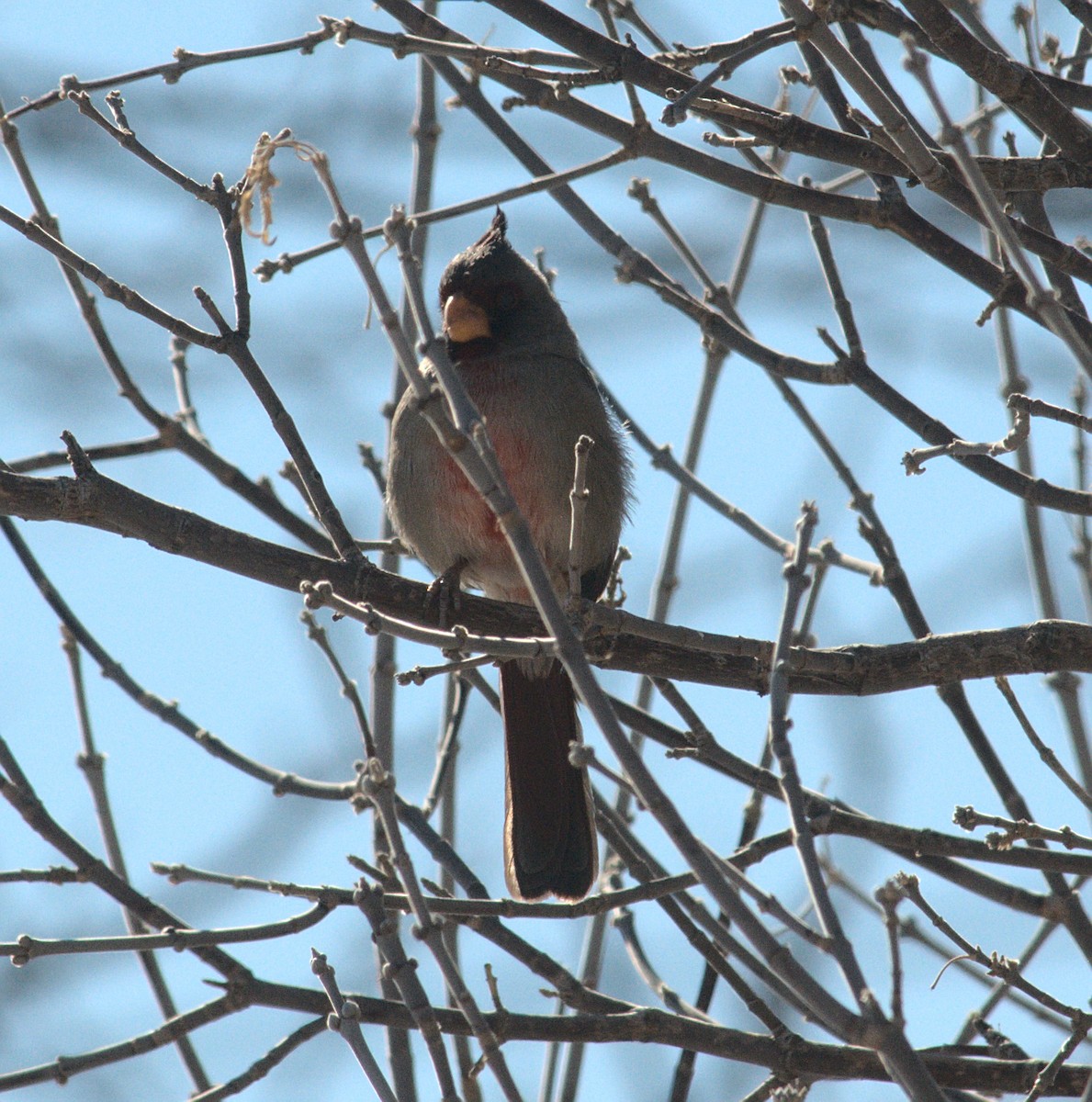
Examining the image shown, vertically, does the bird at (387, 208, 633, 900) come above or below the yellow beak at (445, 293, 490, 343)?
below

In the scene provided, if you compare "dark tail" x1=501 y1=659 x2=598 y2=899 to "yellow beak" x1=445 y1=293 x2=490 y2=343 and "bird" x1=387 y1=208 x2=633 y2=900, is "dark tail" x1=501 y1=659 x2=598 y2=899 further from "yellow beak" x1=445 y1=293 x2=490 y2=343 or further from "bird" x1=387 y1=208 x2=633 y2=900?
"yellow beak" x1=445 y1=293 x2=490 y2=343

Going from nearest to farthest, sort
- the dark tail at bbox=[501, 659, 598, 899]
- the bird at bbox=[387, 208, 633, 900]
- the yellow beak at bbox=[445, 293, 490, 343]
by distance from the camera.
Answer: the dark tail at bbox=[501, 659, 598, 899], the bird at bbox=[387, 208, 633, 900], the yellow beak at bbox=[445, 293, 490, 343]

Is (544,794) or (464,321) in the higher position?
(464,321)

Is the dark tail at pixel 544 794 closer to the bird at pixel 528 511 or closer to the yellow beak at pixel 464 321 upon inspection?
the bird at pixel 528 511

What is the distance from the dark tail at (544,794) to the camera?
14.1 feet

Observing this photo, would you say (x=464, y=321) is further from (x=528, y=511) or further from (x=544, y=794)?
(x=544, y=794)

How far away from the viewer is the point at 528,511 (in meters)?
4.46

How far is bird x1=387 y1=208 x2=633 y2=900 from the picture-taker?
439 cm

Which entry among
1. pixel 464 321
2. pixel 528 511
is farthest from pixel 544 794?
pixel 464 321

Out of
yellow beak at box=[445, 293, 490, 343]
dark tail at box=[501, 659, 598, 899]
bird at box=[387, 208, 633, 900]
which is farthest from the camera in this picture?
yellow beak at box=[445, 293, 490, 343]

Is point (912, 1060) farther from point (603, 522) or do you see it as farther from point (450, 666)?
point (603, 522)

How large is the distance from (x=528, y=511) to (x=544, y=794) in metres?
0.88

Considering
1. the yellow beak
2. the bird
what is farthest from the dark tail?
the yellow beak

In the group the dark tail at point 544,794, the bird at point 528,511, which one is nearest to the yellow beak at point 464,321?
the bird at point 528,511
